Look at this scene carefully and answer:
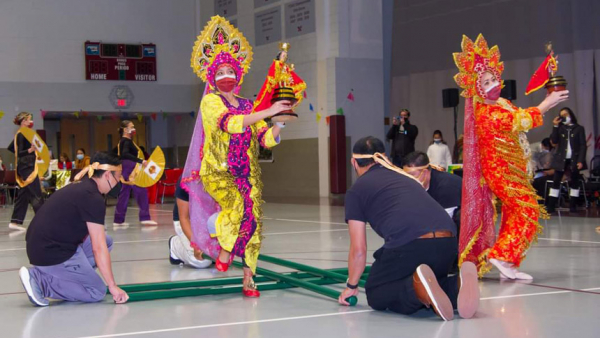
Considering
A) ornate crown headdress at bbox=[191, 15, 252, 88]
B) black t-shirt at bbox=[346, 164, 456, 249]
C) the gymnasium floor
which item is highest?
ornate crown headdress at bbox=[191, 15, 252, 88]

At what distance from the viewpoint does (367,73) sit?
1838 centimetres

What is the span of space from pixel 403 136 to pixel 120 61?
886cm

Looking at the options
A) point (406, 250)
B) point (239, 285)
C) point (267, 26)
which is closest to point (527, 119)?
point (406, 250)

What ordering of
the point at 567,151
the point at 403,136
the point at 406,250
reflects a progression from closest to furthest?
the point at 406,250 < the point at 567,151 < the point at 403,136

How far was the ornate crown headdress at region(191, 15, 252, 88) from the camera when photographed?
5.71 metres

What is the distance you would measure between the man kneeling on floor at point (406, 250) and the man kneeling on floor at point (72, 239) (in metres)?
1.53

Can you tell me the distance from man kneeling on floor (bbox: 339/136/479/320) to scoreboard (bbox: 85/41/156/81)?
17.4 metres

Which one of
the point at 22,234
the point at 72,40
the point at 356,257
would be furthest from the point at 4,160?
the point at 356,257

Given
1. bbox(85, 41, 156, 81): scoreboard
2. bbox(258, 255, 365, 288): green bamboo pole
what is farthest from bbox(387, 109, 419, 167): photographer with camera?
bbox(258, 255, 365, 288): green bamboo pole

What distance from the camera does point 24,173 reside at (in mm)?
11148

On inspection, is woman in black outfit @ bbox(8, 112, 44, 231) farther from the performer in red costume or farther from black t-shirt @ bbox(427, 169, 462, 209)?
the performer in red costume

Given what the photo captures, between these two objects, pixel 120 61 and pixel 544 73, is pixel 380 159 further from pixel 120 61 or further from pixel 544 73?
pixel 120 61

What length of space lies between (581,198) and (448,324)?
998 centimetres

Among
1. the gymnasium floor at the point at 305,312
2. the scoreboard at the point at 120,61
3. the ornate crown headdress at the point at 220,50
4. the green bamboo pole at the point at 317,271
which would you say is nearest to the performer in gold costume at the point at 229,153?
the ornate crown headdress at the point at 220,50
